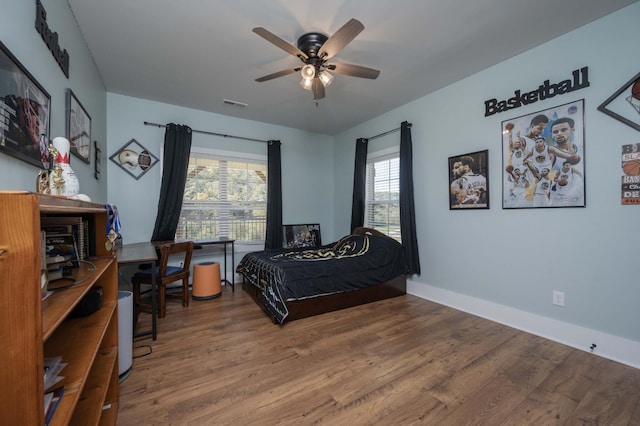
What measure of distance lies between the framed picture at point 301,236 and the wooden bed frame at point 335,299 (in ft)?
3.75

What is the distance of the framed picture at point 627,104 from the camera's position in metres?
1.89

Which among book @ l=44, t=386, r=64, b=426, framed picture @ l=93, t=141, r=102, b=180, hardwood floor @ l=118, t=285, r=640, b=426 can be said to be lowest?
hardwood floor @ l=118, t=285, r=640, b=426

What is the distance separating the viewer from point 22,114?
4.03 feet

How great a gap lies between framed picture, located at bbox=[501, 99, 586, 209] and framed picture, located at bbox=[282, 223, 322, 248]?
2917 millimetres

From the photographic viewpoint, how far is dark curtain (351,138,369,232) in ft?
13.9

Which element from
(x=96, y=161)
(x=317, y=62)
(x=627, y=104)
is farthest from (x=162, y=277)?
(x=627, y=104)

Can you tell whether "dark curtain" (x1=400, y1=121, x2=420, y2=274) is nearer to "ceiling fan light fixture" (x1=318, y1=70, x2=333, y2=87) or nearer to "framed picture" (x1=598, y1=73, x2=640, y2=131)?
"ceiling fan light fixture" (x1=318, y1=70, x2=333, y2=87)

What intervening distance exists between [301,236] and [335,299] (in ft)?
6.26

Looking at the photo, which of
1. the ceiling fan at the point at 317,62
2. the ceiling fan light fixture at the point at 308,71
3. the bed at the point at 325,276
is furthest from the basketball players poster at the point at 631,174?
the ceiling fan light fixture at the point at 308,71

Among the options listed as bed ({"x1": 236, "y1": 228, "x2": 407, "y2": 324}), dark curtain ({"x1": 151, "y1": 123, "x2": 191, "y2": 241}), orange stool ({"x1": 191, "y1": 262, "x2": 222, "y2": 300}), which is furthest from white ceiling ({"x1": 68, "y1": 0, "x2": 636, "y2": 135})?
orange stool ({"x1": 191, "y1": 262, "x2": 222, "y2": 300})

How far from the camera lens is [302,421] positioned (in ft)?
4.64

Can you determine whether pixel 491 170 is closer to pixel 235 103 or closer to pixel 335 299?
pixel 335 299

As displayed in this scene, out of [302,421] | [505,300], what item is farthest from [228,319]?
[505,300]

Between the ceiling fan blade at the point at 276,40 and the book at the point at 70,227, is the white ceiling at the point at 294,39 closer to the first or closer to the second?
the ceiling fan blade at the point at 276,40
